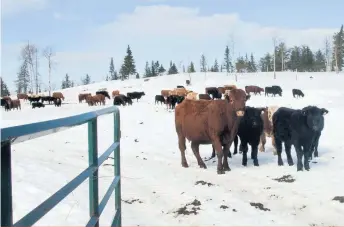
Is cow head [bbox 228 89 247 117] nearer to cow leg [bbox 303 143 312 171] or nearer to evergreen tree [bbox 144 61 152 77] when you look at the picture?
cow leg [bbox 303 143 312 171]

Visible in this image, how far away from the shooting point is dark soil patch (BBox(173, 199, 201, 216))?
547 centimetres

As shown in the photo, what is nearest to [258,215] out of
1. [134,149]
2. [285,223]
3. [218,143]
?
[285,223]

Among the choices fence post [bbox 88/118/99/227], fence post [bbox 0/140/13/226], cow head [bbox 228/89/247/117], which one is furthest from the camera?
cow head [bbox 228/89/247/117]

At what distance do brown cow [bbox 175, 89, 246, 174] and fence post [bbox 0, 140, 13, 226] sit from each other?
7465 millimetres

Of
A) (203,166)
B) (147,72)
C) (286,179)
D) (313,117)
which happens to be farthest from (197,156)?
(147,72)

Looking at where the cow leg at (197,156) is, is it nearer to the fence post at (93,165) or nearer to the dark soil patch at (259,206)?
the dark soil patch at (259,206)

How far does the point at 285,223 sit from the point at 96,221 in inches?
121

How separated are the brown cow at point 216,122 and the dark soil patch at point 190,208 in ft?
9.41

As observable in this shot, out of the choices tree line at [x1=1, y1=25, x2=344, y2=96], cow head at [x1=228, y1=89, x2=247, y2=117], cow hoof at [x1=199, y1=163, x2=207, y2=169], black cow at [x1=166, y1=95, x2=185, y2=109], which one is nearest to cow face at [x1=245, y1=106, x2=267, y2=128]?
cow head at [x1=228, y1=89, x2=247, y2=117]

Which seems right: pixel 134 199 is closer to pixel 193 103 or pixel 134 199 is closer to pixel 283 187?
pixel 283 187

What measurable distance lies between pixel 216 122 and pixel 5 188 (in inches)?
315

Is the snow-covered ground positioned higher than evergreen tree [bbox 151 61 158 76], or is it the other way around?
evergreen tree [bbox 151 61 158 76]

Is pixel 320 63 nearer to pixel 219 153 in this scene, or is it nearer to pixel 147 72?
pixel 147 72

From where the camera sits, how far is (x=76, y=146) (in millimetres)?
11883
